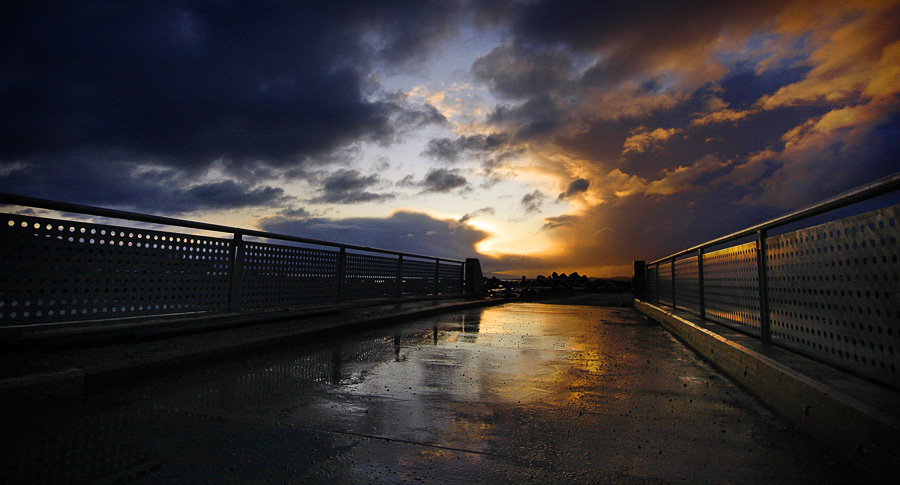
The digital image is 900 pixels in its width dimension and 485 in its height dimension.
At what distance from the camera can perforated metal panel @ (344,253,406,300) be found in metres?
9.48

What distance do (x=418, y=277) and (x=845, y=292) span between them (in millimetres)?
10787

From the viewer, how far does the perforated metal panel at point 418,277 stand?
40.1 ft

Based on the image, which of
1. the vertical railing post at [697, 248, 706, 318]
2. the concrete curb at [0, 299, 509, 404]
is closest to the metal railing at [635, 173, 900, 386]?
the vertical railing post at [697, 248, 706, 318]

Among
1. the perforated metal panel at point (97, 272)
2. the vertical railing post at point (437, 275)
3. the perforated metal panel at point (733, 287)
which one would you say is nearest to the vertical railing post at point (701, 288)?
the perforated metal panel at point (733, 287)

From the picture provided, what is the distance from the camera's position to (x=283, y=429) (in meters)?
2.42

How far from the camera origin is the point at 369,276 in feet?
33.8

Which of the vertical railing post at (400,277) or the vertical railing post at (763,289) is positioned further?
the vertical railing post at (400,277)

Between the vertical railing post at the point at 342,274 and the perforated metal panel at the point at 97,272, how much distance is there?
3.18 meters

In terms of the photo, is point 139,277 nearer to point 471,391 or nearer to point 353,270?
point 471,391

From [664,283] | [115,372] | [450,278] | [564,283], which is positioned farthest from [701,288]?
[564,283]

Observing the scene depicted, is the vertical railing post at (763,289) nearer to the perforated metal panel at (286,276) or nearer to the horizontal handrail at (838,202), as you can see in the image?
the horizontal handrail at (838,202)

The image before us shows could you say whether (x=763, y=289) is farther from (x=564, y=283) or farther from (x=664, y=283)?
(x=564, y=283)

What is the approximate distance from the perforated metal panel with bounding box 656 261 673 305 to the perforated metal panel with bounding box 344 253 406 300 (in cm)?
640

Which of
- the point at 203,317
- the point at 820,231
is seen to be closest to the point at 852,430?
the point at 820,231
